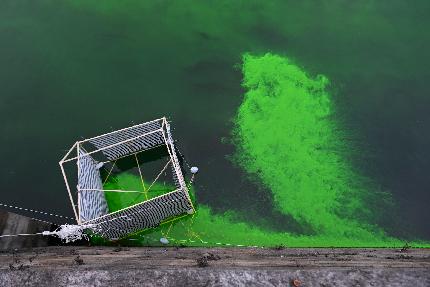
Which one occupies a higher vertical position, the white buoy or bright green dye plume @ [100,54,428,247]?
bright green dye plume @ [100,54,428,247]

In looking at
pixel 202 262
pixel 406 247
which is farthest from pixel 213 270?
pixel 406 247

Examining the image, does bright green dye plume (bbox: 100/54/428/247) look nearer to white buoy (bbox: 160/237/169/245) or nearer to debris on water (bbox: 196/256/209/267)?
white buoy (bbox: 160/237/169/245)

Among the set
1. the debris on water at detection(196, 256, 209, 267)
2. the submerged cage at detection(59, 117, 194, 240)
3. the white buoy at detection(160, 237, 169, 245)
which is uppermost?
the submerged cage at detection(59, 117, 194, 240)

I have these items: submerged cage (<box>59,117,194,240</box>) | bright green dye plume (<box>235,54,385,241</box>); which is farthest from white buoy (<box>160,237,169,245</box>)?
bright green dye plume (<box>235,54,385,241</box>)

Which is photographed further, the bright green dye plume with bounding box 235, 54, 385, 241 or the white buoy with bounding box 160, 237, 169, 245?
the bright green dye plume with bounding box 235, 54, 385, 241

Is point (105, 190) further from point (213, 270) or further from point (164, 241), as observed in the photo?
point (213, 270)

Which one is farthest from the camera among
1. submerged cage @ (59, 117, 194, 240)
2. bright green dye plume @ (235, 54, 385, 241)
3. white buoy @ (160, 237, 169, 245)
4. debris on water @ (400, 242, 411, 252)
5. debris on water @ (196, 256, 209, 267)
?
bright green dye plume @ (235, 54, 385, 241)

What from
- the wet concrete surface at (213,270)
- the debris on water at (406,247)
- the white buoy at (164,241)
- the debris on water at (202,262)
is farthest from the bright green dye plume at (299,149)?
the debris on water at (202,262)

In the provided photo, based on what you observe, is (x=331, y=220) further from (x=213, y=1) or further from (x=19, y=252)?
(x=213, y=1)
